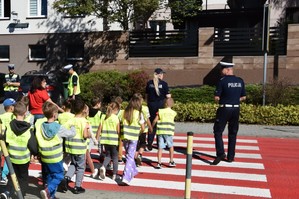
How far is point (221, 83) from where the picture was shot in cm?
788

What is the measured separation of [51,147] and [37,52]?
841 inches

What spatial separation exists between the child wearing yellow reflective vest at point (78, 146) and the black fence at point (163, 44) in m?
14.1

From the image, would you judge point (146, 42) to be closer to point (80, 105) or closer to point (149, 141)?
point (149, 141)

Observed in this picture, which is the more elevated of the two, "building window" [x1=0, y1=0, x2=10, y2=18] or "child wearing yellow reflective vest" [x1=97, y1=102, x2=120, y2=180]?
"building window" [x1=0, y1=0, x2=10, y2=18]

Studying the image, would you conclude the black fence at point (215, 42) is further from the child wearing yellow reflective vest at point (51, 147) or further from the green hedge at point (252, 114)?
the child wearing yellow reflective vest at point (51, 147)

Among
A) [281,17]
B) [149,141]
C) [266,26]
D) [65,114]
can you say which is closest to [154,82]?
[149,141]

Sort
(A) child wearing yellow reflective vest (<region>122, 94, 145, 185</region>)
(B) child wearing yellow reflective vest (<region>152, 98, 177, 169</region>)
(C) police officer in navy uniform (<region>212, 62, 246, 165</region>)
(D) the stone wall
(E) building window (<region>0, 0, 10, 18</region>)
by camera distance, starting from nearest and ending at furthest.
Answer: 1. (A) child wearing yellow reflective vest (<region>122, 94, 145, 185</region>)
2. (B) child wearing yellow reflective vest (<region>152, 98, 177, 169</region>)
3. (C) police officer in navy uniform (<region>212, 62, 246, 165</region>)
4. (D) the stone wall
5. (E) building window (<region>0, 0, 10, 18</region>)

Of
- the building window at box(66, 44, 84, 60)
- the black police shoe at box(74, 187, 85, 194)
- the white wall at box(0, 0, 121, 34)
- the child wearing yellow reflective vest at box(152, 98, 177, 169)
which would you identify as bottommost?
the black police shoe at box(74, 187, 85, 194)

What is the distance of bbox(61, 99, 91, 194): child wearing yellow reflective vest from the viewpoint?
19.7 feet

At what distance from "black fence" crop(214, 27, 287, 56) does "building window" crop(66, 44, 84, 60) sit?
30.6 feet

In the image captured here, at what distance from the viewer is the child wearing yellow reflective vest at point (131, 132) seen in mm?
6551

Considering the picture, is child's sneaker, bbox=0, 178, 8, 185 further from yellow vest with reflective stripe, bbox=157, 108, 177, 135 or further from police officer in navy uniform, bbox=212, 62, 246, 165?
police officer in navy uniform, bbox=212, 62, 246, 165

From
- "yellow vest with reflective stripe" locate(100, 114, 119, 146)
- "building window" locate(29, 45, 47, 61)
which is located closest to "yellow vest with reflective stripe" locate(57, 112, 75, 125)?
"yellow vest with reflective stripe" locate(100, 114, 119, 146)

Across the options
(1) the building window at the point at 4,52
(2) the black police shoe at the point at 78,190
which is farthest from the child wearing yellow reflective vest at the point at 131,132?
(1) the building window at the point at 4,52
